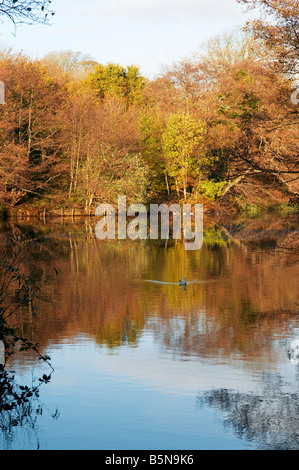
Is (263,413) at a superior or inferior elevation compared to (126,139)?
inferior

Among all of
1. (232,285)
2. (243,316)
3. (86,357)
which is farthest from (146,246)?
(86,357)

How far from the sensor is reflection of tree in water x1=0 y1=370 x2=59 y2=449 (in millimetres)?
6465

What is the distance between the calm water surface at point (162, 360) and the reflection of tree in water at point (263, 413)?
1cm

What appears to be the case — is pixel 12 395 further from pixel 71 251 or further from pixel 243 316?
pixel 71 251

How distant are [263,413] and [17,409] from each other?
278 cm

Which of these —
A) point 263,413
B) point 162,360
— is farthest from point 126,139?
point 263,413

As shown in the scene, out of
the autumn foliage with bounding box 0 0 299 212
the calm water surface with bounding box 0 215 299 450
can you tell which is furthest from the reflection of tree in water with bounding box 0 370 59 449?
the autumn foliage with bounding box 0 0 299 212

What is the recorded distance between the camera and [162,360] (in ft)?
29.2

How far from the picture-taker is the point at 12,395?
7.38 meters

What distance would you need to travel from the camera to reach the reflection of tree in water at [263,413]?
245 inches

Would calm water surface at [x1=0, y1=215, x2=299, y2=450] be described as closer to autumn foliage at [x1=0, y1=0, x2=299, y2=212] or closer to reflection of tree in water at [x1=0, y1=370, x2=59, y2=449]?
reflection of tree in water at [x1=0, y1=370, x2=59, y2=449]

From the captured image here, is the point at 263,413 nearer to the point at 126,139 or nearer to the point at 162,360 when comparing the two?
the point at 162,360

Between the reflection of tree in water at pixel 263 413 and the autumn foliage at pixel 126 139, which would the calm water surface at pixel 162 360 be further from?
the autumn foliage at pixel 126 139

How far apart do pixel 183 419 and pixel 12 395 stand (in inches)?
83.5
